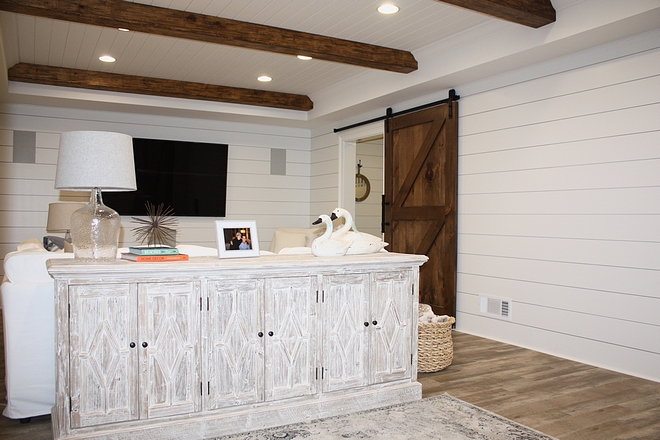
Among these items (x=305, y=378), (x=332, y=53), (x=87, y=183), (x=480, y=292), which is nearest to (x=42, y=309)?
(x=87, y=183)

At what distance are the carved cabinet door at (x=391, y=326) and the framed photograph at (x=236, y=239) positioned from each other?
2.35ft

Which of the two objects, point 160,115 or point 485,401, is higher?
point 160,115

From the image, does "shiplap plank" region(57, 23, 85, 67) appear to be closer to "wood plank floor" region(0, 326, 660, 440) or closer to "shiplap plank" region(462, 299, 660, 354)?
"wood plank floor" region(0, 326, 660, 440)

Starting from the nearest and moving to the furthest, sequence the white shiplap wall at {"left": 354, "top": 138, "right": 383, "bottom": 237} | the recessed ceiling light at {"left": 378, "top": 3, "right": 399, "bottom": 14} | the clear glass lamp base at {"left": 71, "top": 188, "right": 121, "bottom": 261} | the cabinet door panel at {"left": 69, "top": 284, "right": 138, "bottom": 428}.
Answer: the cabinet door panel at {"left": 69, "top": 284, "right": 138, "bottom": 428}
the clear glass lamp base at {"left": 71, "top": 188, "right": 121, "bottom": 261}
the recessed ceiling light at {"left": 378, "top": 3, "right": 399, "bottom": 14}
the white shiplap wall at {"left": 354, "top": 138, "right": 383, "bottom": 237}

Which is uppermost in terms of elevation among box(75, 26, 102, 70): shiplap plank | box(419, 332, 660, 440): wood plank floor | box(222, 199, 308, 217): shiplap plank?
box(75, 26, 102, 70): shiplap plank

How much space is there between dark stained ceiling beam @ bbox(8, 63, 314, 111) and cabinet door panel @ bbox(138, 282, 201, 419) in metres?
4.30

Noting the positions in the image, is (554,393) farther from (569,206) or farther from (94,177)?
(94,177)

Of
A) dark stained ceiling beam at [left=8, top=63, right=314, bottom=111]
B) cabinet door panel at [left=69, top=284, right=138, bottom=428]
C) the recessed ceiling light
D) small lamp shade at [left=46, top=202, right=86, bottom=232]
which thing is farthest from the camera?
dark stained ceiling beam at [left=8, top=63, right=314, bottom=111]

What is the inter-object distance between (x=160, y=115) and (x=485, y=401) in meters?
5.53

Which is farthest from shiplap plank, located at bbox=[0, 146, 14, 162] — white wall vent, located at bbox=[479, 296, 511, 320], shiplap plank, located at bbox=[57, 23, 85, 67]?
white wall vent, located at bbox=[479, 296, 511, 320]

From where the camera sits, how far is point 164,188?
709 centimetres

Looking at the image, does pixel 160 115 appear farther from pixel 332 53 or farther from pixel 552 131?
pixel 552 131

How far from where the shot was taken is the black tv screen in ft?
22.7

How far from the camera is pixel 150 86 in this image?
245 inches
